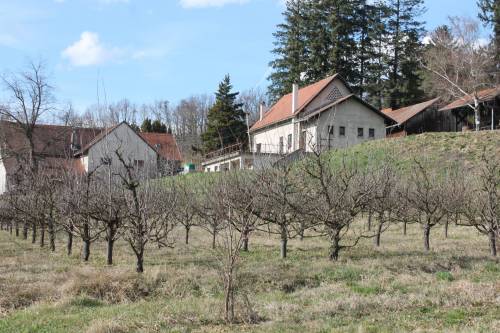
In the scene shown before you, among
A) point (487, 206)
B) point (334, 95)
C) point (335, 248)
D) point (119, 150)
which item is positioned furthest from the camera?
point (334, 95)

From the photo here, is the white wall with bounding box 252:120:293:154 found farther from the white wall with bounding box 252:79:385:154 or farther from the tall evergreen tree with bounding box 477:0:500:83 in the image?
the tall evergreen tree with bounding box 477:0:500:83

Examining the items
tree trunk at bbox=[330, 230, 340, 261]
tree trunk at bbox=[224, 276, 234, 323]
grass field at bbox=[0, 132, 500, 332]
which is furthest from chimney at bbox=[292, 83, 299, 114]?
tree trunk at bbox=[224, 276, 234, 323]

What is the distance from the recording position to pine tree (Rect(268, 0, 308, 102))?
57500mm

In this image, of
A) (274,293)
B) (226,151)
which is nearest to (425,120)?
(226,151)

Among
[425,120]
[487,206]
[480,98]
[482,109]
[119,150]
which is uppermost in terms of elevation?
[480,98]

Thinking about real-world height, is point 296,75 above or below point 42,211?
above

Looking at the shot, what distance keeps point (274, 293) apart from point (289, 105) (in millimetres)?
38552

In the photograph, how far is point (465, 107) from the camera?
156ft

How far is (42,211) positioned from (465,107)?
3950 cm

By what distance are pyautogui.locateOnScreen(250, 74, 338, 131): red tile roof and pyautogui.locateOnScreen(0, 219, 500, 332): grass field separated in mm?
29870

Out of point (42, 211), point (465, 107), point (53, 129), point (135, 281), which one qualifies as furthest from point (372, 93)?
point (135, 281)

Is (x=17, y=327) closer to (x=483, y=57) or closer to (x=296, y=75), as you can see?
(x=483, y=57)

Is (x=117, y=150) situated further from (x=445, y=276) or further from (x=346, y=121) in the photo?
(x=346, y=121)

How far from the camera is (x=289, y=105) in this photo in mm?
47969
